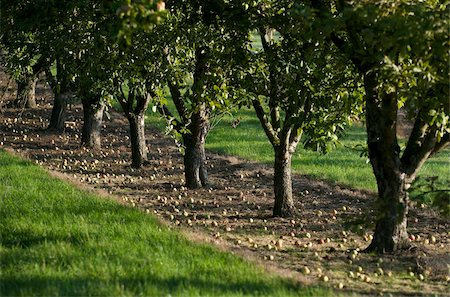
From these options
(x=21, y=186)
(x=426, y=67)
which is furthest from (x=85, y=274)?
(x=21, y=186)

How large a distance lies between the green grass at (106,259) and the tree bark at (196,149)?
5551 millimetres

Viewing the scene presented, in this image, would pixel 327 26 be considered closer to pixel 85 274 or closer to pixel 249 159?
pixel 85 274

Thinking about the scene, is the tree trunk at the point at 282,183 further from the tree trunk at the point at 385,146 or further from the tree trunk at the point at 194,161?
the tree trunk at the point at 385,146

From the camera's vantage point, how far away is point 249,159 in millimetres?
27469

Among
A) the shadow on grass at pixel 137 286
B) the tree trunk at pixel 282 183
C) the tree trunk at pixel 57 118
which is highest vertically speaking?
the tree trunk at pixel 57 118

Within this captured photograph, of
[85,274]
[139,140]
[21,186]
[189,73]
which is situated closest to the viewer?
[85,274]

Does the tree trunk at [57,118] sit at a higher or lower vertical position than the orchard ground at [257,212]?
higher

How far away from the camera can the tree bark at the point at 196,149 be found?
66.0 feet

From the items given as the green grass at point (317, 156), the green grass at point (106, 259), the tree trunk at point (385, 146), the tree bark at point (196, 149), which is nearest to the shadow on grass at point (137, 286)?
the green grass at point (106, 259)

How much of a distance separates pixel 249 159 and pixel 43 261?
57.3ft

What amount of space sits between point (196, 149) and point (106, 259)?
398 inches

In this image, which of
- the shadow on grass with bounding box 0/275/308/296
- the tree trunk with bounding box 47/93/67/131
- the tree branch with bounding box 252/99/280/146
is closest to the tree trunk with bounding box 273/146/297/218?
the tree branch with bounding box 252/99/280/146

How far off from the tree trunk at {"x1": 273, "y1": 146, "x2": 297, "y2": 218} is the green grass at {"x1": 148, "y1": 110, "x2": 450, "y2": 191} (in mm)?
2365

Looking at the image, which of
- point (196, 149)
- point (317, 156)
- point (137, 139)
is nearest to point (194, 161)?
point (196, 149)
